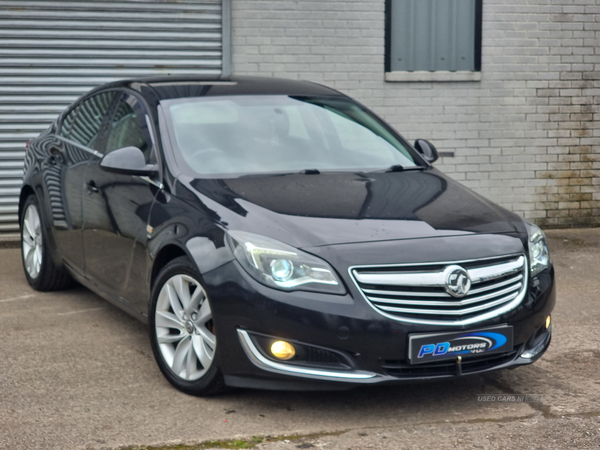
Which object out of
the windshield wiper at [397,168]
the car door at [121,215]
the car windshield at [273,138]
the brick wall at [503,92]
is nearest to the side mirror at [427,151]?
the car windshield at [273,138]

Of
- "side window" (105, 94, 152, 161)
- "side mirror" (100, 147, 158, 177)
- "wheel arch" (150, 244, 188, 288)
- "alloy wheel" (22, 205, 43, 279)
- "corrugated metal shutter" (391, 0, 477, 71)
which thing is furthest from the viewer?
"corrugated metal shutter" (391, 0, 477, 71)

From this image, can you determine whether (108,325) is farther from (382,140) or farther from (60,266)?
(382,140)

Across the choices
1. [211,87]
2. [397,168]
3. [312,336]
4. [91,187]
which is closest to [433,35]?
[211,87]

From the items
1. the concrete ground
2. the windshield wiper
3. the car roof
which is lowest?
the concrete ground

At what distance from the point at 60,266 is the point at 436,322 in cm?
317

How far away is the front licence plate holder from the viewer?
375 cm

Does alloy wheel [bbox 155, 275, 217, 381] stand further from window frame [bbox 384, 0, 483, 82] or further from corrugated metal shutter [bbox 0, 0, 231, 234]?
window frame [bbox 384, 0, 483, 82]

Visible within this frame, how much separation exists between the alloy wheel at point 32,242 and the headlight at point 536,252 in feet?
11.4

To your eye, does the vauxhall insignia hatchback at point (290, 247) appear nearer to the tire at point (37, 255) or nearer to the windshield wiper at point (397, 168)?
the windshield wiper at point (397, 168)

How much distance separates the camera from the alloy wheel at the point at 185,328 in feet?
13.3

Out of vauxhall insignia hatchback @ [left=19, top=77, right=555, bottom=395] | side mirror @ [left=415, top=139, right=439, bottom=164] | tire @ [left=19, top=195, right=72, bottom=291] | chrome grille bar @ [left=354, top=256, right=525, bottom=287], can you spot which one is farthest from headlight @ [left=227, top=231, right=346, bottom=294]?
tire @ [left=19, top=195, right=72, bottom=291]

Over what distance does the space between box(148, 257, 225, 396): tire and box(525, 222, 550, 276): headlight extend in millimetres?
1523

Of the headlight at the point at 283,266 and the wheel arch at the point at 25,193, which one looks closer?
the headlight at the point at 283,266

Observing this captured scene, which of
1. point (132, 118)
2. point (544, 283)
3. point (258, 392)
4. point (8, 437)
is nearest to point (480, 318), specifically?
point (544, 283)
